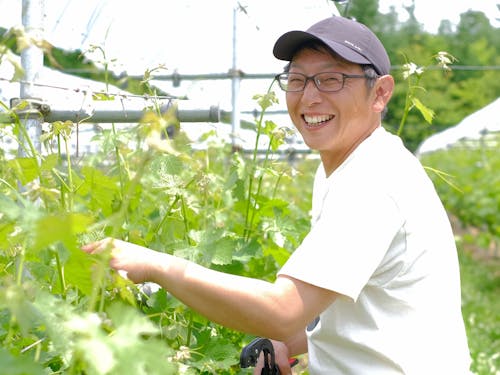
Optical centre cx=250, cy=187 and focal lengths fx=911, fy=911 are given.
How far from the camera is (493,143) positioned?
24828mm

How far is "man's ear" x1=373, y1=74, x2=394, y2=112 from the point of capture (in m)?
2.20

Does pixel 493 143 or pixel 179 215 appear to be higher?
pixel 179 215

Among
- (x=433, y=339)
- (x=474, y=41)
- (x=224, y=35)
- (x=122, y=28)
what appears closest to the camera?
(x=433, y=339)

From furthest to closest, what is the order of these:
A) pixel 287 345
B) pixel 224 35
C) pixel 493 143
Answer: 1. pixel 493 143
2. pixel 224 35
3. pixel 287 345

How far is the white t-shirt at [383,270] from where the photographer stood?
5.68 ft

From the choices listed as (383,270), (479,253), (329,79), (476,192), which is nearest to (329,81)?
(329,79)

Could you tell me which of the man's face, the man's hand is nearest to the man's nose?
the man's face

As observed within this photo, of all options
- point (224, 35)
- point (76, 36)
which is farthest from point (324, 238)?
point (224, 35)

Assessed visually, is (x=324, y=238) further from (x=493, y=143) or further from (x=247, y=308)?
(x=493, y=143)

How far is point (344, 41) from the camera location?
6.88ft

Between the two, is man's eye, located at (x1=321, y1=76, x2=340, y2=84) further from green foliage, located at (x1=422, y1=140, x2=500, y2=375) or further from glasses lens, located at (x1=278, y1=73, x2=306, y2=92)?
green foliage, located at (x1=422, y1=140, x2=500, y2=375)

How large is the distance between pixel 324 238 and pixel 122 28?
1.58 meters

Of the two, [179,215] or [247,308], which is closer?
[247,308]

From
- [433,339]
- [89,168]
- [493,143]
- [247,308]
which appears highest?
[89,168]
